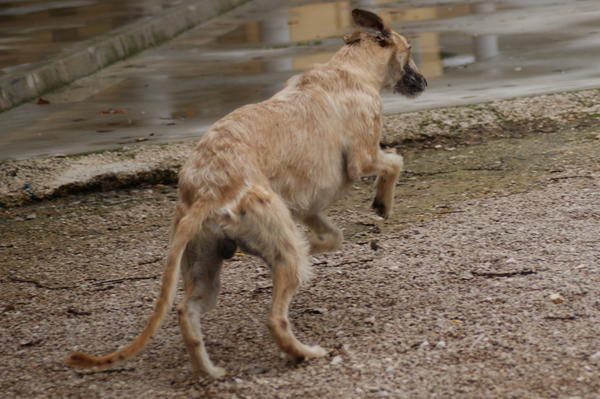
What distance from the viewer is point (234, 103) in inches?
352

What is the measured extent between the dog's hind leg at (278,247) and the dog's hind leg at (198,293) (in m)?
0.18

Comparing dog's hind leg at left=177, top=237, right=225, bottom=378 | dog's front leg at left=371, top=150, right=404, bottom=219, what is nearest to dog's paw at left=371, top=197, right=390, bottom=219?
dog's front leg at left=371, top=150, right=404, bottom=219

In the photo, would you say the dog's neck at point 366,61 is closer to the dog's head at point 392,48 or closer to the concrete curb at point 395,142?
the dog's head at point 392,48

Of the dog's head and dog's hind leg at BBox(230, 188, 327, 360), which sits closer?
dog's hind leg at BBox(230, 188, 327, 360)

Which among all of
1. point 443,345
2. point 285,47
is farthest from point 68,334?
point 285,47

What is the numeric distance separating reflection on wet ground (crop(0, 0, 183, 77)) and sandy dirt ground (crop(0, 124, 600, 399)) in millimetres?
5469

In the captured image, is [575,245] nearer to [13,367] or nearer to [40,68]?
[13,367]

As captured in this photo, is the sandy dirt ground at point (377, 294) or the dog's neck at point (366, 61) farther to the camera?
the dog's neck at point (366, 61)

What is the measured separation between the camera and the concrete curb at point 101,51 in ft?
33.4

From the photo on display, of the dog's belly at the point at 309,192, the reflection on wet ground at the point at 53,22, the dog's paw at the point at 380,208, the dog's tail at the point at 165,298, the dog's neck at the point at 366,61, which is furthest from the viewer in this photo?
the reflection on wet ground at the point at 53,22

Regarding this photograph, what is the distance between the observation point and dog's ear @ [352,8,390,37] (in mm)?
5484

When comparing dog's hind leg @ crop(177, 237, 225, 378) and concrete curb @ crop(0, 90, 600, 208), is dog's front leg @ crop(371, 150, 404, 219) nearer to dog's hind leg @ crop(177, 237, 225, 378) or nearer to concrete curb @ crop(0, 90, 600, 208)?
dog's hind leg @ crop(177, 237, 225, 378)

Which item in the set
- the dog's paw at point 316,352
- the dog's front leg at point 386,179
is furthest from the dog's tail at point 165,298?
the dog's front leg at point 386,179

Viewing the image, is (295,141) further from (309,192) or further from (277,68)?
(277,68)
